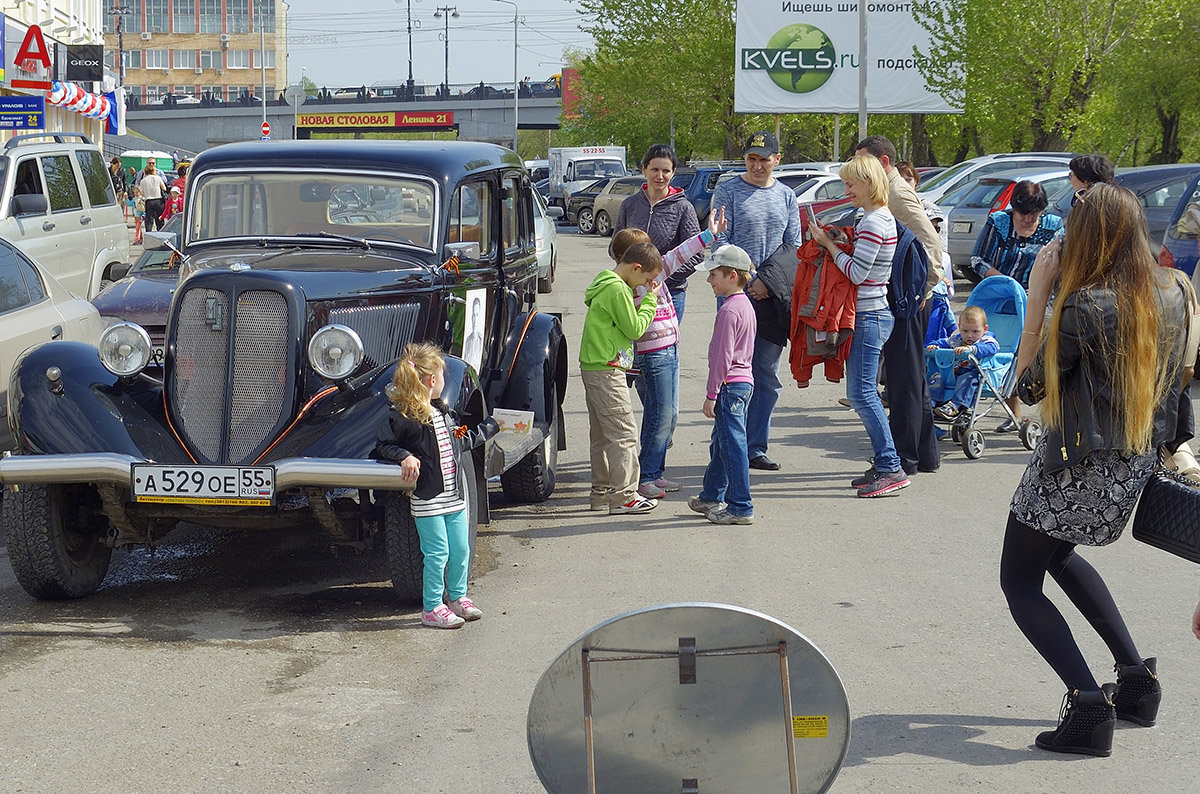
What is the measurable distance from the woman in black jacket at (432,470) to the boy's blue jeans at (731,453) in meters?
1.93

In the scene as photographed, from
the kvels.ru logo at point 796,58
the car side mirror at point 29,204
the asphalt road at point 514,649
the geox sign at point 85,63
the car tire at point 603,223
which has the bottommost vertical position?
the asphalt road at point 514,649

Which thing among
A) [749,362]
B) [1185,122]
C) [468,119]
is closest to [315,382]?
[749,362]

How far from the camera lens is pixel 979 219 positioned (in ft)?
64.5

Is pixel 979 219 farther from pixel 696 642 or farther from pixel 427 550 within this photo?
pixel 696 642

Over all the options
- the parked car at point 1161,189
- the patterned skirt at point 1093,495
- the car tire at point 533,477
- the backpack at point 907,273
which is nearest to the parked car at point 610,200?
the parked car at point 1161,189

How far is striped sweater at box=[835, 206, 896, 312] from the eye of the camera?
7941 mm

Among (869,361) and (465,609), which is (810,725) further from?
(869,361)

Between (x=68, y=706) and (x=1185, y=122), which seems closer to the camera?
(x=68, y=706)

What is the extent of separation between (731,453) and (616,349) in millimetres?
859

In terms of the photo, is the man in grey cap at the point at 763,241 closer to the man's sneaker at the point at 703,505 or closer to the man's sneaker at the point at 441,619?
Answer: the man's sneaker at the point at 703,505

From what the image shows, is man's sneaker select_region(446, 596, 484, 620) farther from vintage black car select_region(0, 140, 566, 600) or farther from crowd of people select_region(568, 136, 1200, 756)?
crowd of people select_region(568, 136, 1200, 756)

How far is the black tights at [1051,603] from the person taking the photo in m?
4.53

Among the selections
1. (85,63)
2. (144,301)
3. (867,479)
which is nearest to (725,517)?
(867,479)

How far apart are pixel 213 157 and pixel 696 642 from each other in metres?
5.63
